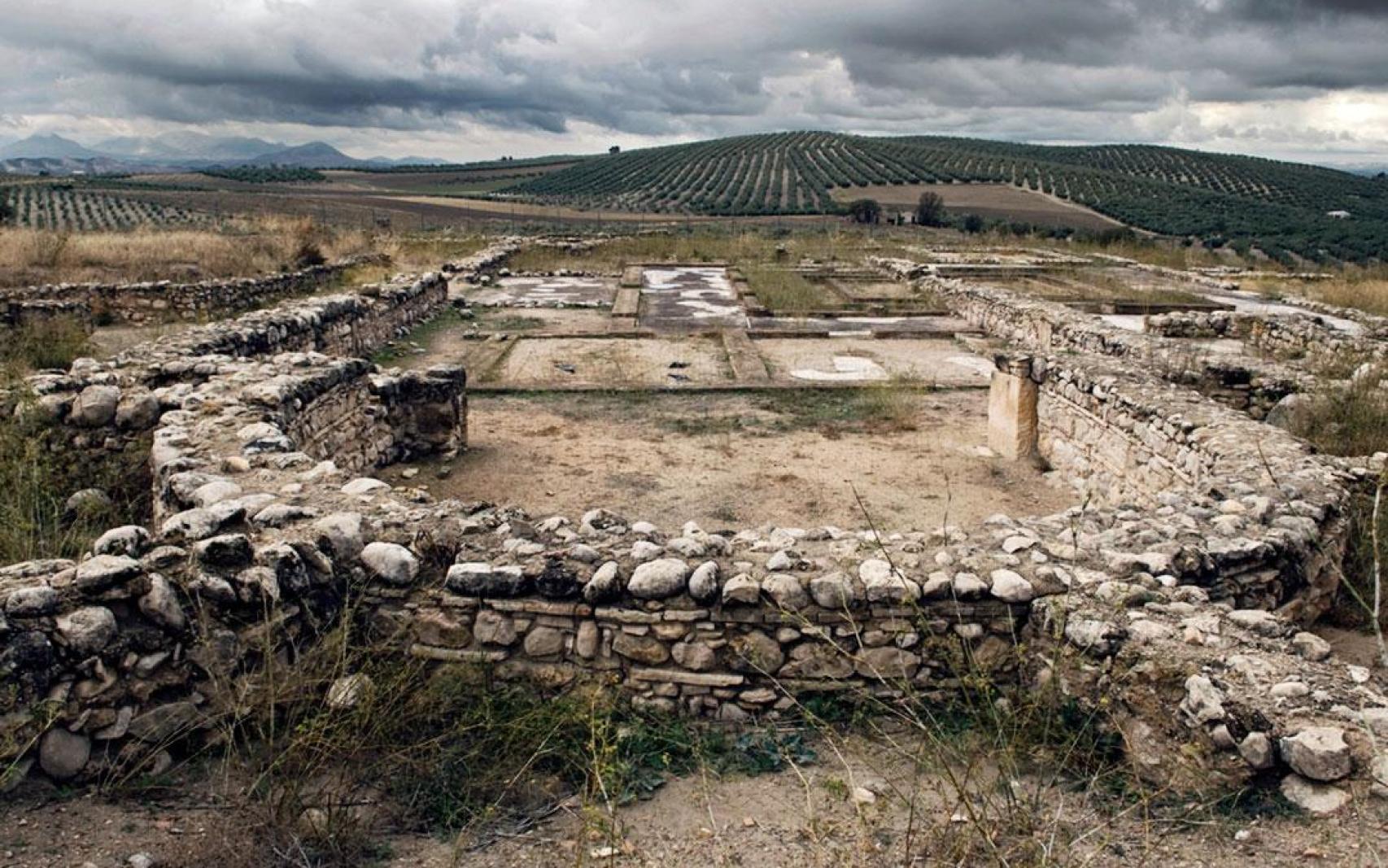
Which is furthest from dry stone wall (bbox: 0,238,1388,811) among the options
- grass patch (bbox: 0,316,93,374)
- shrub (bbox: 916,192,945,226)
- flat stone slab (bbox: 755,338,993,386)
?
shrub (bbox: 916,192,945,226)

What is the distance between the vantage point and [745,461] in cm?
780

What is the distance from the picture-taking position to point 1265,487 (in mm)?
4977

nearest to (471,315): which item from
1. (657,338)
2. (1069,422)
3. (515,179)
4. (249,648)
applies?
(657,338)

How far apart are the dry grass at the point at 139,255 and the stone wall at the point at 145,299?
1.24 m

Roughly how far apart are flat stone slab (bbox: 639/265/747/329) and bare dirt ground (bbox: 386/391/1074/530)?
534cm

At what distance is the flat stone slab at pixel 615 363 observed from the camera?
1083 cm

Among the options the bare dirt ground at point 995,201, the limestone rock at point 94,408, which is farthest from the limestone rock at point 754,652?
the bare dirt ground at point 995,201

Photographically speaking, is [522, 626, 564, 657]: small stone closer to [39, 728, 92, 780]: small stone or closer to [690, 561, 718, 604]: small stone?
[690, 561, 718, 604]: small stone

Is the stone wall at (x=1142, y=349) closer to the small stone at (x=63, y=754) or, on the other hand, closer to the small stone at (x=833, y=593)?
the small stone at (x=833, y=593)

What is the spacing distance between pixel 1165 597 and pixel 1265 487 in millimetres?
1855

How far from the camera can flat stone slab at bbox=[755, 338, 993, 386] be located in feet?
36.5

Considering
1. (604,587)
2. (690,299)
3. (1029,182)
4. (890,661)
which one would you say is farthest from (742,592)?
(1029,182)

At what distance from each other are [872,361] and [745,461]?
4.92m

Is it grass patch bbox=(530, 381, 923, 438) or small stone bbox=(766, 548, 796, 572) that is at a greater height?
small stone bbox=(766, 548, 796, 572)
